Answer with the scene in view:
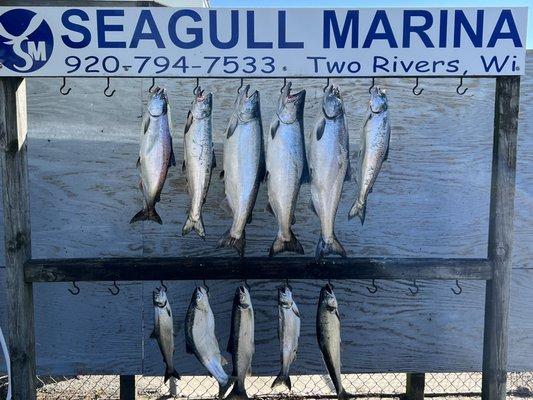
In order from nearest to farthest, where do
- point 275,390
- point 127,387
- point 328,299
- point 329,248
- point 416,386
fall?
point 329,248 → point 328,299 → point 127,387 → point 416,386 → point 275,390

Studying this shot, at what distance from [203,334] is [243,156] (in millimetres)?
910

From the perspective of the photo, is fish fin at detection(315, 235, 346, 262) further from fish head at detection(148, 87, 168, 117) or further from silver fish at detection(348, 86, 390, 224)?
fish head at detection(148, 87, 168, 117)

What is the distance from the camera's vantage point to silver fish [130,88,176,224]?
2424 millimetres

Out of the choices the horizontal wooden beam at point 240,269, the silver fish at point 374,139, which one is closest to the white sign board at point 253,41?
the silver fish at point 374,139

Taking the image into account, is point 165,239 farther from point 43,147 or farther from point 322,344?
point 322,344

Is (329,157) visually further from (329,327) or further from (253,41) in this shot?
(329,327)

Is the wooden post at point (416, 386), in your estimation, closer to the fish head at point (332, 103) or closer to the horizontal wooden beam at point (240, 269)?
the horizontal wooden beam at point (240, 269)

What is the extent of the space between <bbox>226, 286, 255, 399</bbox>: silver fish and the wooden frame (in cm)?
14

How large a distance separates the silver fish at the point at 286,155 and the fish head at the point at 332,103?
0.35 feet

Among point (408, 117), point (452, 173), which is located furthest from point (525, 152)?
point (408, 117)

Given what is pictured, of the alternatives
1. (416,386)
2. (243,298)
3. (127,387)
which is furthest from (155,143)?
(416,386)

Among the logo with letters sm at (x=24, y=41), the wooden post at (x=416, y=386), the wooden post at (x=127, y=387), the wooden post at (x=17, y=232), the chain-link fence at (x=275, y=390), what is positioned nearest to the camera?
the logo with letters sm at (x=24, y=41)

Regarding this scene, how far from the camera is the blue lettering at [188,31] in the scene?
7.74 feet

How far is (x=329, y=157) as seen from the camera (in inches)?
95.1
